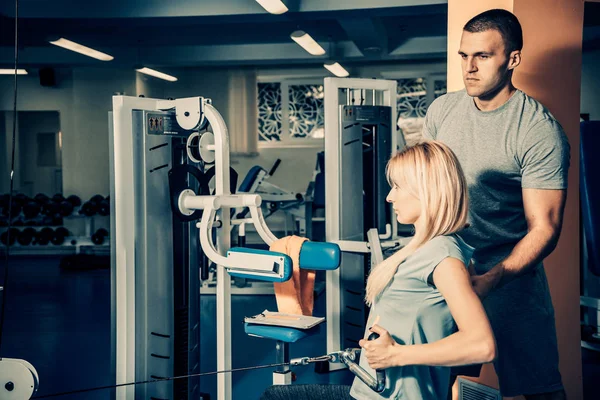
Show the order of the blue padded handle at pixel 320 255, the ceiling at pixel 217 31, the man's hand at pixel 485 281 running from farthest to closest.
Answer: the ceiling at pixel 217 31 < the blue padded handle at pixel 320 255 < the man's hand at pixel 485 281

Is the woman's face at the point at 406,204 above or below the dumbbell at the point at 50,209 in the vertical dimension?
above

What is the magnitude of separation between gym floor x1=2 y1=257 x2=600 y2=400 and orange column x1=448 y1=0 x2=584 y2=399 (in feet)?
2.59

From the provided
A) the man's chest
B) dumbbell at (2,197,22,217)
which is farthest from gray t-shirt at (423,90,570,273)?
dumbbell at (2,197,22,217)

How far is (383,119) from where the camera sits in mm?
3447

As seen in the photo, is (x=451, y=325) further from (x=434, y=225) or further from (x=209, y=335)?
(x=209, y=335)

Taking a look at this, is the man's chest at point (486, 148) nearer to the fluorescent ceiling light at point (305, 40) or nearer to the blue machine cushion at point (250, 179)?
the blue machine cushion at point (250, 179)

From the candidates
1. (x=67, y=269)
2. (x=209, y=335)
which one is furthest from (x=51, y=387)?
(x=67, y=269)

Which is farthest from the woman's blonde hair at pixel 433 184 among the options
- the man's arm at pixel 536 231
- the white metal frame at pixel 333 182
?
the white metal frame at pixel 333 182

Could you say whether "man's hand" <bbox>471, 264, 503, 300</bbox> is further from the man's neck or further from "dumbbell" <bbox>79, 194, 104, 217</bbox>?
"dumbbell" <bbox>79, 194, 104, 217</bbox>

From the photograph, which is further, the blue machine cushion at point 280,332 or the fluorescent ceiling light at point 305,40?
the fluorescent ceiling light at point 305,40

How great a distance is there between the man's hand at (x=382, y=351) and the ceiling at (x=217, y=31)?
459 cm

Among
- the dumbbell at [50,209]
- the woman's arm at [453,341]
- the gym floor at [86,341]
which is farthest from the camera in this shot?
the dumbbell at [50,209]

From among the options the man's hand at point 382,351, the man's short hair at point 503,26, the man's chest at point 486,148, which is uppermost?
the man's short hair at point 503,26

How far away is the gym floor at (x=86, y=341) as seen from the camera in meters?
3.05
